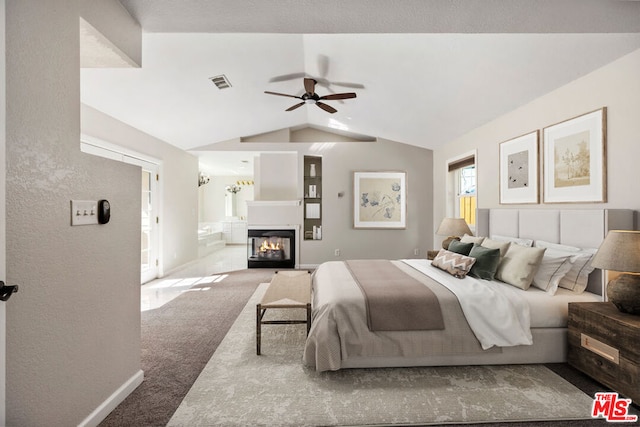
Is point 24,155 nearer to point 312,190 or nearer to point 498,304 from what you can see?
point 498,304

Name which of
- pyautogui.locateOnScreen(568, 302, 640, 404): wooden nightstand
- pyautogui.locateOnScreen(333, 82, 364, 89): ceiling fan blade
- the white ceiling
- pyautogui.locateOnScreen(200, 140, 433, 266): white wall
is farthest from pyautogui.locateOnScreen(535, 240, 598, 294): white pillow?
pyautogui.locateOnScreen(200, 140, 433, 266): white wall

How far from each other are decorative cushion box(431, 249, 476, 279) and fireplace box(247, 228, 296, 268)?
332 cm

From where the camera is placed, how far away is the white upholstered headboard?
2.17 meters

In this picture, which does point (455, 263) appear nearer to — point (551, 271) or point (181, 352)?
point (551, 271)

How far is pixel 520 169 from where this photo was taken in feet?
10.7

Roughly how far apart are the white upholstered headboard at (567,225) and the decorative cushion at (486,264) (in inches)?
23.5

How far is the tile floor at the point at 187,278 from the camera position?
12.6 feet

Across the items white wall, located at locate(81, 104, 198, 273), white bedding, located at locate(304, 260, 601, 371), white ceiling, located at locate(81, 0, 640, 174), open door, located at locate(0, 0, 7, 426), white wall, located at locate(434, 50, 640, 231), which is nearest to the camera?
open door, located at locate(0, 0, 7, 426)

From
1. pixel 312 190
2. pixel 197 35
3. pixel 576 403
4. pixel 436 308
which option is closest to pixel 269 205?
pixel 312 190

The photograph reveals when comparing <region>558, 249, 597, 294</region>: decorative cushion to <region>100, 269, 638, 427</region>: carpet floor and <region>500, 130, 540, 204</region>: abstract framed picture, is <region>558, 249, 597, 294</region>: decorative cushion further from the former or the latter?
<region>500, 130, 540, 204</region>: abstract framed picture

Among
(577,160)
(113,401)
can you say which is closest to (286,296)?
(113,401)

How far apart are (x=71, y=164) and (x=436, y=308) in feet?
7.78

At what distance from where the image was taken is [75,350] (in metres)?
1.45

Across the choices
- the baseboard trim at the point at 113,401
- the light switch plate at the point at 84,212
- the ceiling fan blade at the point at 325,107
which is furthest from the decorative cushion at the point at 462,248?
the light switch plate at the point at 84,212
